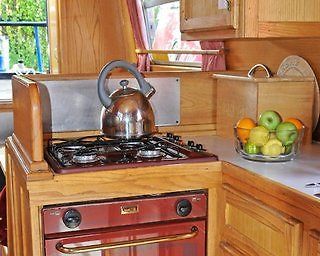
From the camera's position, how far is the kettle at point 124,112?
2.05 meters

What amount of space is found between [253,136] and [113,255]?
611 mm

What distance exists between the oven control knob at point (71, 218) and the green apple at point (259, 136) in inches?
24.9

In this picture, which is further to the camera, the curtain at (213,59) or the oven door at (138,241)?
the curtain at (213,59)

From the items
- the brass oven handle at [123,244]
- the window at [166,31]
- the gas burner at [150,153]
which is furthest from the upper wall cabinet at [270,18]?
the window at [166,31]

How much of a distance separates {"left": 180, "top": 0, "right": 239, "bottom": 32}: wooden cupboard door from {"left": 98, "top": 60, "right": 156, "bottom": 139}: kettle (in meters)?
0.34

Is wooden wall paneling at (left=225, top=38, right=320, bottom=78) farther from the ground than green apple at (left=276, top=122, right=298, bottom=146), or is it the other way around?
wooden wall paneling at (left=225, top=38, right=320, bottom=78)

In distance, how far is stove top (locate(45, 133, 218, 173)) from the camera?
1770 millimetres

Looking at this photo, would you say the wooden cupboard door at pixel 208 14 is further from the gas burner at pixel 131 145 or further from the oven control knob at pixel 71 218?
the oven control knob at pixel 71 218

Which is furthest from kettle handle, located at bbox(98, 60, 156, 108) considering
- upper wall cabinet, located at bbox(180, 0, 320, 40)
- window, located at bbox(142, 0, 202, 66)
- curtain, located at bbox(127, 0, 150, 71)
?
curtain, located at bbox(127, 0, 150, 71)

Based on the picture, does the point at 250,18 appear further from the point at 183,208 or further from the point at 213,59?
the point at 213,59

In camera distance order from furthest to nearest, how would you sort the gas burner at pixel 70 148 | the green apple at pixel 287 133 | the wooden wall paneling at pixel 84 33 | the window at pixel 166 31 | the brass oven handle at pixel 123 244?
the wooden wall paneling at pixel 84 33
the window at pixel 166 31
the gas burner at pixel 70 148
the green apple at pixel 287 133
the brass oven handle at pixel 123 244

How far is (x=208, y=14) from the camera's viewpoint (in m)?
2.09

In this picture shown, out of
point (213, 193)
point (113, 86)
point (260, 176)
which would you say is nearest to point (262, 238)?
point (260, 176)

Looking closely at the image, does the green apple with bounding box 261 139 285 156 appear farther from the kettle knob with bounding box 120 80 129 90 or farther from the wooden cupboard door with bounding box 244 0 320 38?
the kettle knob with bounding box 120 80 129 90
